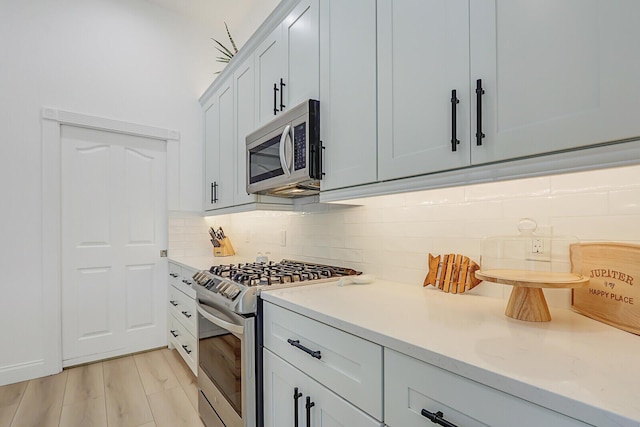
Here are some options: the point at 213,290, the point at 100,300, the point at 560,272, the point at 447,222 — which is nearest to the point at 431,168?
the point at 447,222

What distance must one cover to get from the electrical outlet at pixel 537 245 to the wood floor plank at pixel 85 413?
2.48m

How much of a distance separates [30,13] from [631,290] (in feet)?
13.4

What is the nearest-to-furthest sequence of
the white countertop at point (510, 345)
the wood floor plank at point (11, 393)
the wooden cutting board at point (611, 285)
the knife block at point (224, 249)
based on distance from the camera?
the white countertop at point (510, 345)
the wooden cutting board at point (611, 285)
the wood floor plank at point (11, 393)
the knife block at point (224, 249)

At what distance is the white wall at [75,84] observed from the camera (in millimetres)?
2547

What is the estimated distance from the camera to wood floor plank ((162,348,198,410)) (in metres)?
2.30

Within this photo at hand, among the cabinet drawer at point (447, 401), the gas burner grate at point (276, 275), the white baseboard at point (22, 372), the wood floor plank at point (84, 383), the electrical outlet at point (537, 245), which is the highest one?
the electrical outlet at point (537, 245)

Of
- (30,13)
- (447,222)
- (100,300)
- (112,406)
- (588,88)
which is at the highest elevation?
(30,13)

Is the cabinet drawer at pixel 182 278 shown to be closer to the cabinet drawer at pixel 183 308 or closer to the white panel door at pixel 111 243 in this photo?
the cabinet drawer at pixel 183 308

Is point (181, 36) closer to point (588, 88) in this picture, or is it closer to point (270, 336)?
point (270, 336)

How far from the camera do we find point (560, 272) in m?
1.10

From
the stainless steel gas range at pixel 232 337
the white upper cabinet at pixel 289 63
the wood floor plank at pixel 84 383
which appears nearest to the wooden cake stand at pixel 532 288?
the stainless steel gas range at pixel 232 337

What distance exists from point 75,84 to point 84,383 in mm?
2444

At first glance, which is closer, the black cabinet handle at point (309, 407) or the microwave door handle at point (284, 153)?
the black cabinet handle at point (309, 407)

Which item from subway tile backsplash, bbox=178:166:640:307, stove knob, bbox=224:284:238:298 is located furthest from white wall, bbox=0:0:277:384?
stove knob, bbox=224:284:238:298
